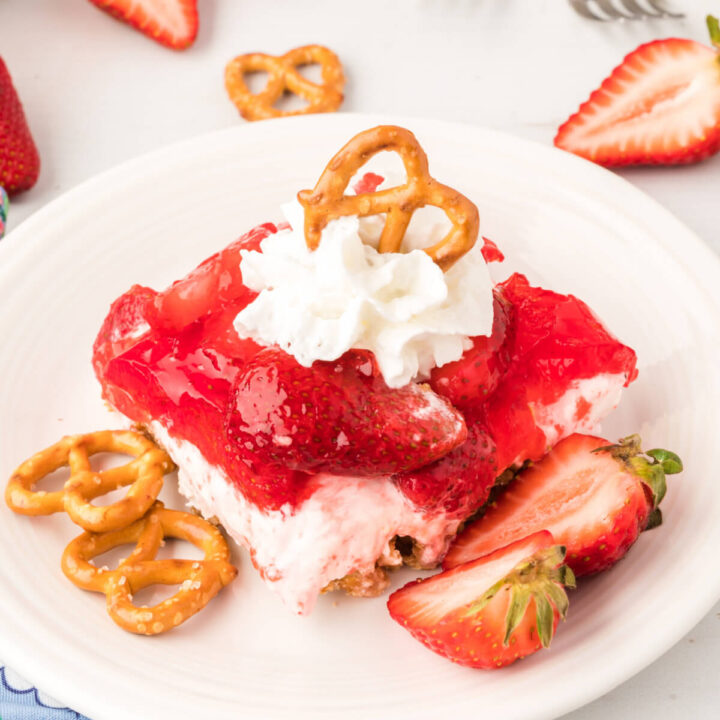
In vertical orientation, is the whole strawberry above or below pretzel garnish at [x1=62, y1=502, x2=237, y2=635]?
above

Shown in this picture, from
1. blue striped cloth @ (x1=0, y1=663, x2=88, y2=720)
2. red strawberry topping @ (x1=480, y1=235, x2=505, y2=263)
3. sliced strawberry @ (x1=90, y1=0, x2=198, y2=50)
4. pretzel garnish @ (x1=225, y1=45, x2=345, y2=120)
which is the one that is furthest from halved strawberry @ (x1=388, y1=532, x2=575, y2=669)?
sliced strawberry @ (x1=90, y1=0, x2=198, y2=50)

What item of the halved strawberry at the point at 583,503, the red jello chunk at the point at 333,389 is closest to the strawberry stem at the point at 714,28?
the red jello chunk at the point at 333,389

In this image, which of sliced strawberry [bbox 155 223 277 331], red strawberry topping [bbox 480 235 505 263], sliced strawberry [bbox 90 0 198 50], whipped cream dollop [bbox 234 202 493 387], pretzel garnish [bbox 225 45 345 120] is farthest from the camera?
sliced strawberry [bbox 90 0 198 50]

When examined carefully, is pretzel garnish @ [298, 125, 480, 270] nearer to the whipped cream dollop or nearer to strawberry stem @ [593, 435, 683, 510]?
the whipped cream dollop

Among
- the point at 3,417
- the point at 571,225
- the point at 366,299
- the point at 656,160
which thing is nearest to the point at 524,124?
the point at 656,160

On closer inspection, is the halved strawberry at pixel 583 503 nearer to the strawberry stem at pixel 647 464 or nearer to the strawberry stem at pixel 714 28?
the strawberry stem at pixel 647 464

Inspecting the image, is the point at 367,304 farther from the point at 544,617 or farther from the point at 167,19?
the point at 167,19

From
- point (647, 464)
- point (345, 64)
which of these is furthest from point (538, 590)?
point (345, 64)
